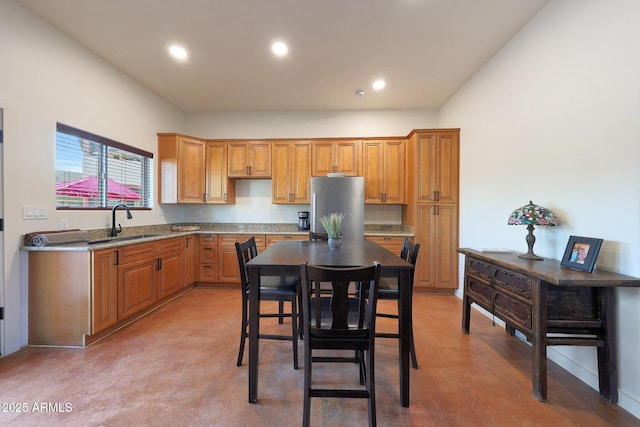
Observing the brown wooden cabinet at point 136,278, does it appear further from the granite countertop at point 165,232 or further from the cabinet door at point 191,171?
the cabinet door at point 191,171

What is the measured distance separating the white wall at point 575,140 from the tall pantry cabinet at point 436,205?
27.0 inches

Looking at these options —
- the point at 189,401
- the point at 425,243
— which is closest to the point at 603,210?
the point at 425,243

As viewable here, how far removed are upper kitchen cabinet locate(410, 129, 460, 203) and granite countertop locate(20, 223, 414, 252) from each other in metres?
0.63

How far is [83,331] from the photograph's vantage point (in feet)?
7.48

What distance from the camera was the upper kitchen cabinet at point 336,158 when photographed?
165 inches


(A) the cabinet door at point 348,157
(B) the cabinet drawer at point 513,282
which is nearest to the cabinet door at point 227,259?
(A) the cabinet door at point 348,157

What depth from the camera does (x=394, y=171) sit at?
4.14 meters

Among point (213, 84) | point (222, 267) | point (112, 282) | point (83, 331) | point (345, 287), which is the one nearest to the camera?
point (345, 287)

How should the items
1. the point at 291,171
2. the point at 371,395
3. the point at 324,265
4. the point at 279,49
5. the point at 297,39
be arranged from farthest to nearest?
the point at 291,171, the point at 279,49, the point at 297,39, the point at 324,265, the point at 371,395

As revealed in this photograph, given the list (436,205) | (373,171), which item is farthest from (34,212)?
(436,205)

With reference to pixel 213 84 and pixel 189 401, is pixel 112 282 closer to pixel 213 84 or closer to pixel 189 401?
pixel 189 401

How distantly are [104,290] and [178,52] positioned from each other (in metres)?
2.55

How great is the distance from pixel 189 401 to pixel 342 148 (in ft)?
11.8

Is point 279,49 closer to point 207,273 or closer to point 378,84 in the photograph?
point 378,84
